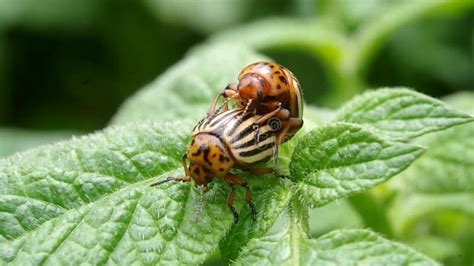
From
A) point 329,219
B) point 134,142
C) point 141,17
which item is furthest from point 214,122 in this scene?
point 141,17

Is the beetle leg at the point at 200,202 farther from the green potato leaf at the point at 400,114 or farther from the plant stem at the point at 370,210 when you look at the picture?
the plant stem at the point at 370,210

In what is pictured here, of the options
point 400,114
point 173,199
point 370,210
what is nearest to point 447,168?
point 370,210

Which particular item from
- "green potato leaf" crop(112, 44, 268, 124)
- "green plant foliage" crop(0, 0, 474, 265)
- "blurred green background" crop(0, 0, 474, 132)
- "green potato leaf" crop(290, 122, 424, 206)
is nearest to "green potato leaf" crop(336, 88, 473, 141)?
"green plant foliage" crop(0, 0, 474, 265)

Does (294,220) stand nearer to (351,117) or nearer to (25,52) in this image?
(351,117)

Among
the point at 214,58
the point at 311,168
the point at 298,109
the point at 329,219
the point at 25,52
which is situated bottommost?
the point at 311,168

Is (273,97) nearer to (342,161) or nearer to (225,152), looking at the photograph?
(225,152)

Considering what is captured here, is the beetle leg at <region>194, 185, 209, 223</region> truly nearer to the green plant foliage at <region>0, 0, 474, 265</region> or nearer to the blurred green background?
the green plant foliage at <region>0, 0, 474, 265</region>

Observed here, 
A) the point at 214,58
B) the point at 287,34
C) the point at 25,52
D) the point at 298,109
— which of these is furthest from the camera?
the point at 25,52
